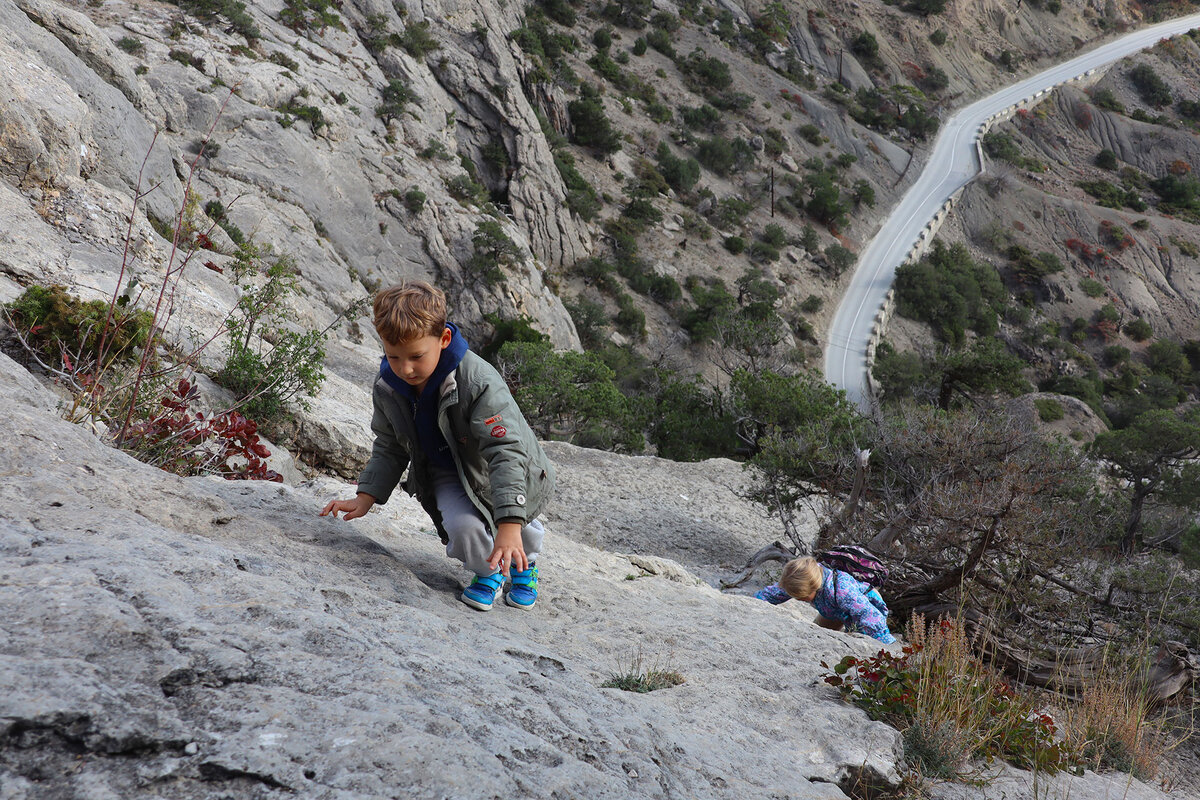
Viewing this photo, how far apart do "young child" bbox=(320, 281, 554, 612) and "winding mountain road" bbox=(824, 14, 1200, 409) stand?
23.5 meters

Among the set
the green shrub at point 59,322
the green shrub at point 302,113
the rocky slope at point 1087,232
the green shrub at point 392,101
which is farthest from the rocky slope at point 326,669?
the rocky slope at point 1087,232

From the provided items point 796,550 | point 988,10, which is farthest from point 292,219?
point 988,10

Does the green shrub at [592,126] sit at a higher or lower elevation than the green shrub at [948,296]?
higher

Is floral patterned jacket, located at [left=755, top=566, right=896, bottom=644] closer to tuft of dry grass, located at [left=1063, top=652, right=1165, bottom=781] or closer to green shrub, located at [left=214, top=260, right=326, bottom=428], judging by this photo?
tuft of dry grass, located at [left=1063, top=652, right=1165, bottom=781]

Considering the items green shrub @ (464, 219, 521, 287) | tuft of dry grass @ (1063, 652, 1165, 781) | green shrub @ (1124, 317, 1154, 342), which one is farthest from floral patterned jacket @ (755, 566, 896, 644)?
green shrub @ (1124, 317, 1154, 342)

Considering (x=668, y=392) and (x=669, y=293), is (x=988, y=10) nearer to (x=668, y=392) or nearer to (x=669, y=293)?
(x=669, y=293)

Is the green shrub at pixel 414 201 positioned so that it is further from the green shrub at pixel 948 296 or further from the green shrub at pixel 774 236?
the green shrub at pixel 948 296

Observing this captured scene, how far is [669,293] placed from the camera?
1367 inches

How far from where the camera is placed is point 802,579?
15.4ft

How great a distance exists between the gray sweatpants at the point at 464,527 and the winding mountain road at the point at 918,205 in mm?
Result: 23509

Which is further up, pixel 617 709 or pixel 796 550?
pixel 617 709

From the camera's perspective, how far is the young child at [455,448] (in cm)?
275

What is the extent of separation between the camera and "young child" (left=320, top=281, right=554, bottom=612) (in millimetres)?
2748

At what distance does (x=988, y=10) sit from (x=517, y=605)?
82.2 metres
